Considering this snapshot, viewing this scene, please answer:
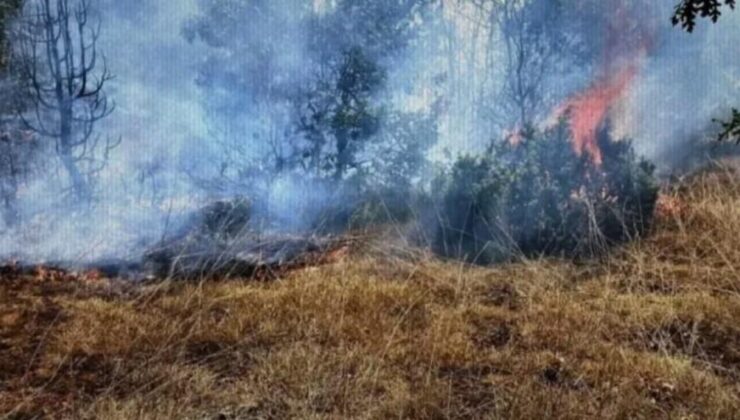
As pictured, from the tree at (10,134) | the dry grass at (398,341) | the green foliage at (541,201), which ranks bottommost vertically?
the dry grass at (398,341)

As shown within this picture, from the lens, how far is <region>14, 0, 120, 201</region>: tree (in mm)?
10305

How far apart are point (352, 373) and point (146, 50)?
857 cm

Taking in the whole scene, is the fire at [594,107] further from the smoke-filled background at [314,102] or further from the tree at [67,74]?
the tree at [67,74]

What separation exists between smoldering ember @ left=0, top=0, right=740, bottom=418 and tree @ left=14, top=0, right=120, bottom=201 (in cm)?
4

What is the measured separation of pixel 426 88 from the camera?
1110cm

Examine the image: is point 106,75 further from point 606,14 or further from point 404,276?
point 606,14

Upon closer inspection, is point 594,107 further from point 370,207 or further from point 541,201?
point 370,207

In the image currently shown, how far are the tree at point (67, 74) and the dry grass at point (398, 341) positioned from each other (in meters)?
4.81

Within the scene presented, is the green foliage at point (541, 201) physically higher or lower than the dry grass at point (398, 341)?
higher

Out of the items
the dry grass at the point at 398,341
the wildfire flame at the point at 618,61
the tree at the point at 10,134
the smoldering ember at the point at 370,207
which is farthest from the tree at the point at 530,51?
the tree at the point at 10,134

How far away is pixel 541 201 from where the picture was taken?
7.04 meters

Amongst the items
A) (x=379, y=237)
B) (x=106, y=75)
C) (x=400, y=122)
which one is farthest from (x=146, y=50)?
(x=379, y=237)

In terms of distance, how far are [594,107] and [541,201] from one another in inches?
150

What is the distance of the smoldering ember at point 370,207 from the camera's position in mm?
3592
